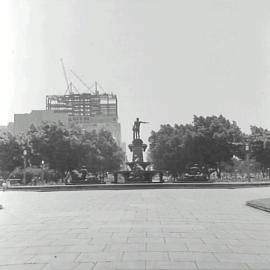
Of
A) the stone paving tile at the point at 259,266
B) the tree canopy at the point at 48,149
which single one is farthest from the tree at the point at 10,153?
the stone paving tile at the point at 259,266

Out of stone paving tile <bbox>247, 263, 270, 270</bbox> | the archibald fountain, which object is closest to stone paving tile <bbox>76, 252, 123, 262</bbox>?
stone paving tile <bbox>247, 263, 270, 270</bbox>

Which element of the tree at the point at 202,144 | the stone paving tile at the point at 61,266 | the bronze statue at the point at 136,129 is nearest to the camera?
the stone paving tile at the point at 61,266

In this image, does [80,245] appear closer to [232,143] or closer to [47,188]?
[47,188]

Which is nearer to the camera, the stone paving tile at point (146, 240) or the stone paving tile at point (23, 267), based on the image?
the stone paving tile at point (23, 267)

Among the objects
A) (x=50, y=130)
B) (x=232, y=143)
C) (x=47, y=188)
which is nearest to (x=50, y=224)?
(x=47, y=188)

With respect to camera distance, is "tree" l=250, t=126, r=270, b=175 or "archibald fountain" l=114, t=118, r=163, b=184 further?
"tree" l=250, t=126, r=270, b=175

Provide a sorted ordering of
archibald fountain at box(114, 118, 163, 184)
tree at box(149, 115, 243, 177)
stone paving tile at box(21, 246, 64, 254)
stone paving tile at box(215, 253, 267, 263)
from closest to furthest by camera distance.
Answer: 1. stone paving tile at box(215, 253, 267, 263)
2. stone paving tile at box(21, 246, 64, 254)
3. archibald fountain at box(114, 118, 163, 184)
4. tree at box(149, 115, 243, 177)

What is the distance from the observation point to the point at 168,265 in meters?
9.28

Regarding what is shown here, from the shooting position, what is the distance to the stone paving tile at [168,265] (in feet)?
29.8

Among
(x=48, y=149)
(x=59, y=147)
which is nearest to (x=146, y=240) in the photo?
(x=48, y=149)

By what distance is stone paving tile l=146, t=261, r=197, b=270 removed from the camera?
907cm

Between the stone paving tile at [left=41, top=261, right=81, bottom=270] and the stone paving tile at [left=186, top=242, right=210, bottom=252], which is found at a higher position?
the stone paving tile at [left=186, top=242, right=210, bottom=252]

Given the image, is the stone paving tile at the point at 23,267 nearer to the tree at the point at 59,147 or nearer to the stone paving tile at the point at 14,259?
the stone paving tile at the point at 14,259

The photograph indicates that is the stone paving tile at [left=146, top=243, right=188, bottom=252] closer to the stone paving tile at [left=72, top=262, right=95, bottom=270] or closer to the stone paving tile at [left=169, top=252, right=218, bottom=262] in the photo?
the stone paving tile at [left=169, top=252, right=218, bottom=262]
